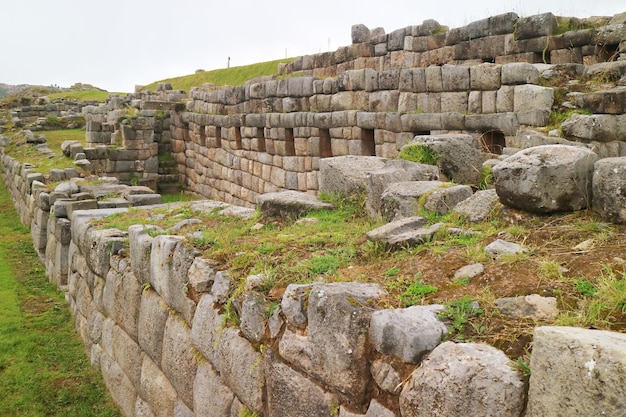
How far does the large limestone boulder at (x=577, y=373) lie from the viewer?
209 cm

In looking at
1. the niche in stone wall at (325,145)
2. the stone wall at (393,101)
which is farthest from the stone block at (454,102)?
the niche in stone wall at (325,145)

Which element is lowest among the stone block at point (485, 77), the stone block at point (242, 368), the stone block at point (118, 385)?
the stone block at point (118, 385)

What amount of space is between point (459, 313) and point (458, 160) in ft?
12.8

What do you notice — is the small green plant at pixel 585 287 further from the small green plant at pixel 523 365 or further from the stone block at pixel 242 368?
the stone block at pixel 242 368

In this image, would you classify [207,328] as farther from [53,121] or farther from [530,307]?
[53,121]

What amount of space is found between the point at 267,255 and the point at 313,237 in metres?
0.50

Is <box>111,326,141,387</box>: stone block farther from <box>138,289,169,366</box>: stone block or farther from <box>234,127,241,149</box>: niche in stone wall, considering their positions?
<box>234,127,241,149</box>: niche in stone wall

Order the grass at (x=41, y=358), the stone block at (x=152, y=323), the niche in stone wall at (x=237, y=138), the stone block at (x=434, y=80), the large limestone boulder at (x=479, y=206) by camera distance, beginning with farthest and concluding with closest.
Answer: the niche in stone wall at (x=237, y=138), the stone block at (x=434, y=80), the grass at (x=41, y=358), the stone block at (x=152, y=323), the large limestone boulder at (x=479, y=206)

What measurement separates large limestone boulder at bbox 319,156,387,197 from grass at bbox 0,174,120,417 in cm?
339

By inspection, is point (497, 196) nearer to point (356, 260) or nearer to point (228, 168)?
point (356, 260)

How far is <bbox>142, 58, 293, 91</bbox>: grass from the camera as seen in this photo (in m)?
30.9

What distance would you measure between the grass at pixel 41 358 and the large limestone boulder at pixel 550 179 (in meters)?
4.69

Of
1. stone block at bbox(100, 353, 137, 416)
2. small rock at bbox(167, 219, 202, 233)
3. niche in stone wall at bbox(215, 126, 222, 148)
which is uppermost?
niche in stone wall at bbox(215, 126, 222, 148)

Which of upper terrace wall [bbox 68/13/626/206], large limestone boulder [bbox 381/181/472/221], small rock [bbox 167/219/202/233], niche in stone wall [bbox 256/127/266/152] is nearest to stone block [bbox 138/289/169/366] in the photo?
small rock [bbox 167/219/202/233]
